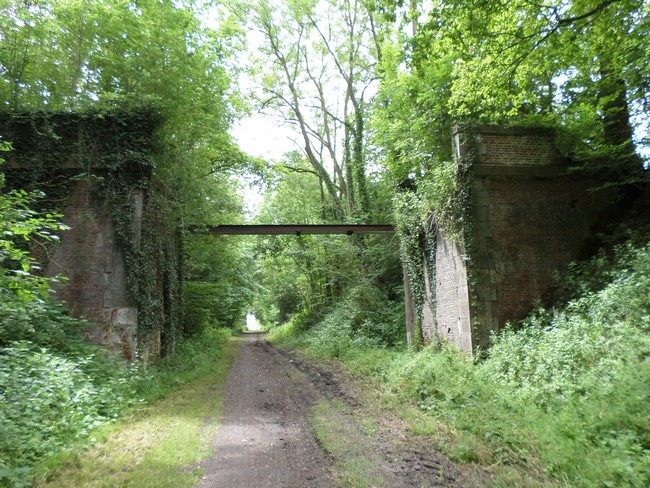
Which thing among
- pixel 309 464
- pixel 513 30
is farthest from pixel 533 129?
pixel 309 464

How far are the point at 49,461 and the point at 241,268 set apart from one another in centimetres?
2397

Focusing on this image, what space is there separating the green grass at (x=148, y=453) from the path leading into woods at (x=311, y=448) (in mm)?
268

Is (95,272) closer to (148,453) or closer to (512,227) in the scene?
(148,453)

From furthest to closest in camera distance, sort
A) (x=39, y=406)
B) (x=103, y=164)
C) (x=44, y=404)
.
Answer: (x=103, y=164)
(x=44, y=404)
(x=39, y=406)

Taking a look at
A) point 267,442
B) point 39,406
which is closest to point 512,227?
point 267,442

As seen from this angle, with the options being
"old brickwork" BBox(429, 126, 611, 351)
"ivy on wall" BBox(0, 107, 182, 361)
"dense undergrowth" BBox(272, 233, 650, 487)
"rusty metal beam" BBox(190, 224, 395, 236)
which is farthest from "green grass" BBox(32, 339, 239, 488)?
"rusty metal beam" BBox(190, 224, 395, 236)

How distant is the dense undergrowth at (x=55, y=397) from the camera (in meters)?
4.88

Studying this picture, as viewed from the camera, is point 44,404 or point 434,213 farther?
point 434,213

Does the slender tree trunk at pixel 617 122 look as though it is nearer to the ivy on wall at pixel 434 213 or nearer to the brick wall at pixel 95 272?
the ivy on wall at pixel 434 213

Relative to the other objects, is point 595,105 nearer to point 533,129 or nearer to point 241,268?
point 533,129

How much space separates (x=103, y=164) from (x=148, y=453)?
7.70 meters

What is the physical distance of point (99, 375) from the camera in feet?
27.4

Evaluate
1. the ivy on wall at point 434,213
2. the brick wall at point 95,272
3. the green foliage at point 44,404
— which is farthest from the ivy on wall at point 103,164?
the ivy on wall at point 434,213

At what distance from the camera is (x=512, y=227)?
10.3 meters
